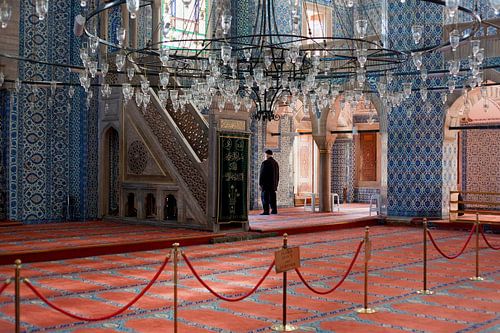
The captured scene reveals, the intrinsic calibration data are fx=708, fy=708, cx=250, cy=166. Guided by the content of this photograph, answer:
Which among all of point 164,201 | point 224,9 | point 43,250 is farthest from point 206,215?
point 224,9

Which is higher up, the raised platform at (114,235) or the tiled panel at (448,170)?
the tiled panel at (448,170)

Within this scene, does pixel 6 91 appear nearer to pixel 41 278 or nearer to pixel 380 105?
pixel 41 278

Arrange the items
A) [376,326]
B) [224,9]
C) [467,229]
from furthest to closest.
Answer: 1. [467,229]
2. [224,9]
3. [376,326]

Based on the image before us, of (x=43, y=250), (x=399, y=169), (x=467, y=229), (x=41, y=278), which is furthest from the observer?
(x=399, y=169)

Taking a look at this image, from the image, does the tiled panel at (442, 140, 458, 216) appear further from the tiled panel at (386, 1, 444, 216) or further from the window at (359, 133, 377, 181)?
the window at (359, 133, 377, 181)

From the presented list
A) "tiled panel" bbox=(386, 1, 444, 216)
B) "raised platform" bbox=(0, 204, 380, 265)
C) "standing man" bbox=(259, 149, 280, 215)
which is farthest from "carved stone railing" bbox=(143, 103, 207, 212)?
"tiled panel" bbox=(386, 1, 444, 216)

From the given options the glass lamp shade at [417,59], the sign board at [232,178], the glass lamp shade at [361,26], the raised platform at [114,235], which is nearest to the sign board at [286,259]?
the glass lamp shade at [361,26]

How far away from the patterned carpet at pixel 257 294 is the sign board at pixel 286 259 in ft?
1.19

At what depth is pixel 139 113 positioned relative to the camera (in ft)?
33.5

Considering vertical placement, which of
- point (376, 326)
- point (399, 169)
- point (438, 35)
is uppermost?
point (438, 35)

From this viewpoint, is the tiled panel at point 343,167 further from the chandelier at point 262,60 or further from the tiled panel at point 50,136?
the tiled panel at point 50,136

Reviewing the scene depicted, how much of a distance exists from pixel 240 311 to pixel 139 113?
596 centimetres

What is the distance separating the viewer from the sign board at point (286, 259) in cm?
425

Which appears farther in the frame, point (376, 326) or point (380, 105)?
point (380, 105)
